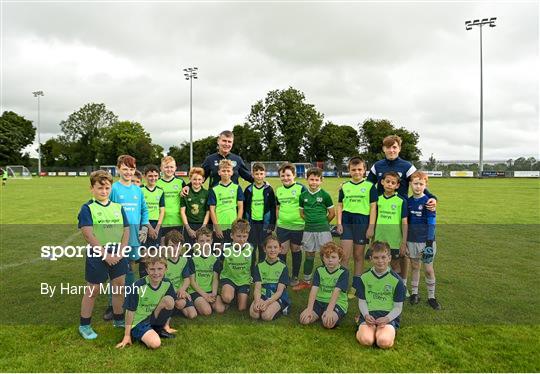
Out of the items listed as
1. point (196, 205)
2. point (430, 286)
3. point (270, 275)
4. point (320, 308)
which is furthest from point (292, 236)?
point (430, 286)

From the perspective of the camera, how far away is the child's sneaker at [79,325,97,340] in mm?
3733

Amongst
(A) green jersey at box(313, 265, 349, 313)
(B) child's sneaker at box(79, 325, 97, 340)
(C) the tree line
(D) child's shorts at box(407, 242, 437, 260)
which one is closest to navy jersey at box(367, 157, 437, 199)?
(D) child's shorts at box(407, 242, 437, 260)

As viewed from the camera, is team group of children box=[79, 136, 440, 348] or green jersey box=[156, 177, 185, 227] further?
green jersey box=[156, 177, 185, 227]

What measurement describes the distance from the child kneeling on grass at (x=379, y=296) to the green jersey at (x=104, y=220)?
8.41 ft

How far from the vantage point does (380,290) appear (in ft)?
12.7

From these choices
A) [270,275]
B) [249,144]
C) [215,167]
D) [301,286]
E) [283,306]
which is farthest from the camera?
[249,144]

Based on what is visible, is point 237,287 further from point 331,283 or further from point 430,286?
point 430,286

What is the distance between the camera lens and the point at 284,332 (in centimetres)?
387

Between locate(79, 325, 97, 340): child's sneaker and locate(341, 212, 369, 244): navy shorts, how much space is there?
10.1ft

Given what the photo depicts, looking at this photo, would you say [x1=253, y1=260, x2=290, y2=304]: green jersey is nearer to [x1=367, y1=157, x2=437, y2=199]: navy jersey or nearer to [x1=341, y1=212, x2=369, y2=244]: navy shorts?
[x1=341, y1=212, x2=369, y2=244]: navy shorts

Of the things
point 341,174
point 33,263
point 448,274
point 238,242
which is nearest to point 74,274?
point 33,263

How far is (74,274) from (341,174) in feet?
154

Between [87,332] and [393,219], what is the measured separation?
3.63 metres

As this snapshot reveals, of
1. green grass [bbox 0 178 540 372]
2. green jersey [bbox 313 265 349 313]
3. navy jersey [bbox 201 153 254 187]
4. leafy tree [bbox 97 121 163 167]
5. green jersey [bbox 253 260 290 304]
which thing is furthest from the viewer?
leafy tree [bbox 97 121 163 167]
